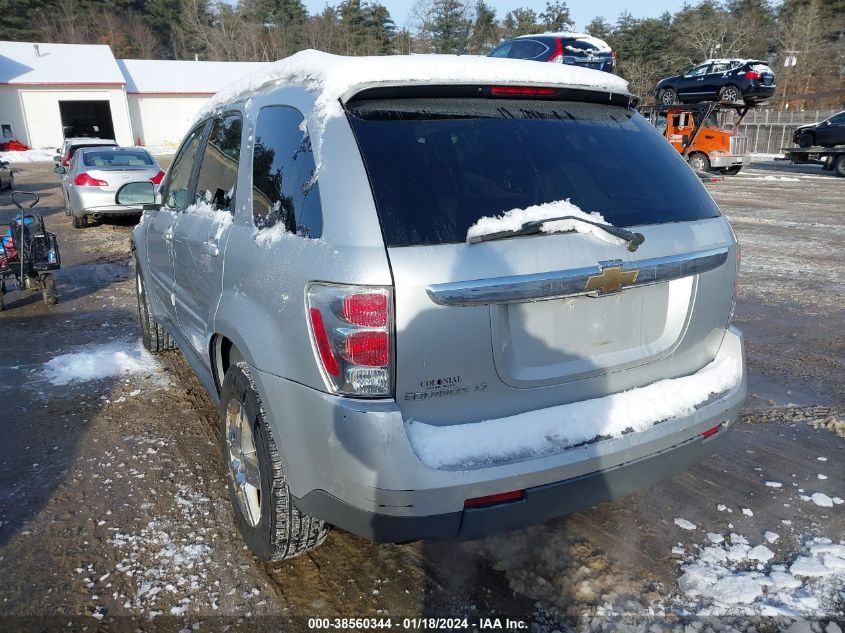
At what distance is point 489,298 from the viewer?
2.05m

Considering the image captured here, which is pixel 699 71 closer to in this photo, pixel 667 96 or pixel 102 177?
pixel 667 96

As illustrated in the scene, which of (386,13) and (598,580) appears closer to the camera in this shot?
(598,580)

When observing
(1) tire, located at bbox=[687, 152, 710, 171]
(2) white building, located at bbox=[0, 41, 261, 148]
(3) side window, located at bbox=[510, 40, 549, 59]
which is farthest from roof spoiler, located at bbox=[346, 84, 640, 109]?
(2) white building, located at bbox=[0, 41, 261, 148]

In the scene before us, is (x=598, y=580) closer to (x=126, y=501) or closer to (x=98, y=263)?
(x=126, y=501)

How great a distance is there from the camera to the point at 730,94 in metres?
21.9

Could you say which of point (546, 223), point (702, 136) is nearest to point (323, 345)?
point (546, 223)

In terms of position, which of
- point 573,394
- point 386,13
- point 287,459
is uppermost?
point 386,13

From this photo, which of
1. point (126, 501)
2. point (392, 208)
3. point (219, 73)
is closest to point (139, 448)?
point (126, 501)

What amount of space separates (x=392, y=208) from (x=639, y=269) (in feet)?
3.04

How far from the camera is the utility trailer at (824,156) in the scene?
2200 cm

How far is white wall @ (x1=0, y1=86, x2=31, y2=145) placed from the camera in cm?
3884

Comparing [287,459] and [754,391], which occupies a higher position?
[287,459]

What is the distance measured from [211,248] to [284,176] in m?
0.74

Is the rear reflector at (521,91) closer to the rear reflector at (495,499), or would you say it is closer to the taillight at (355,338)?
the taillight at (355,338)
